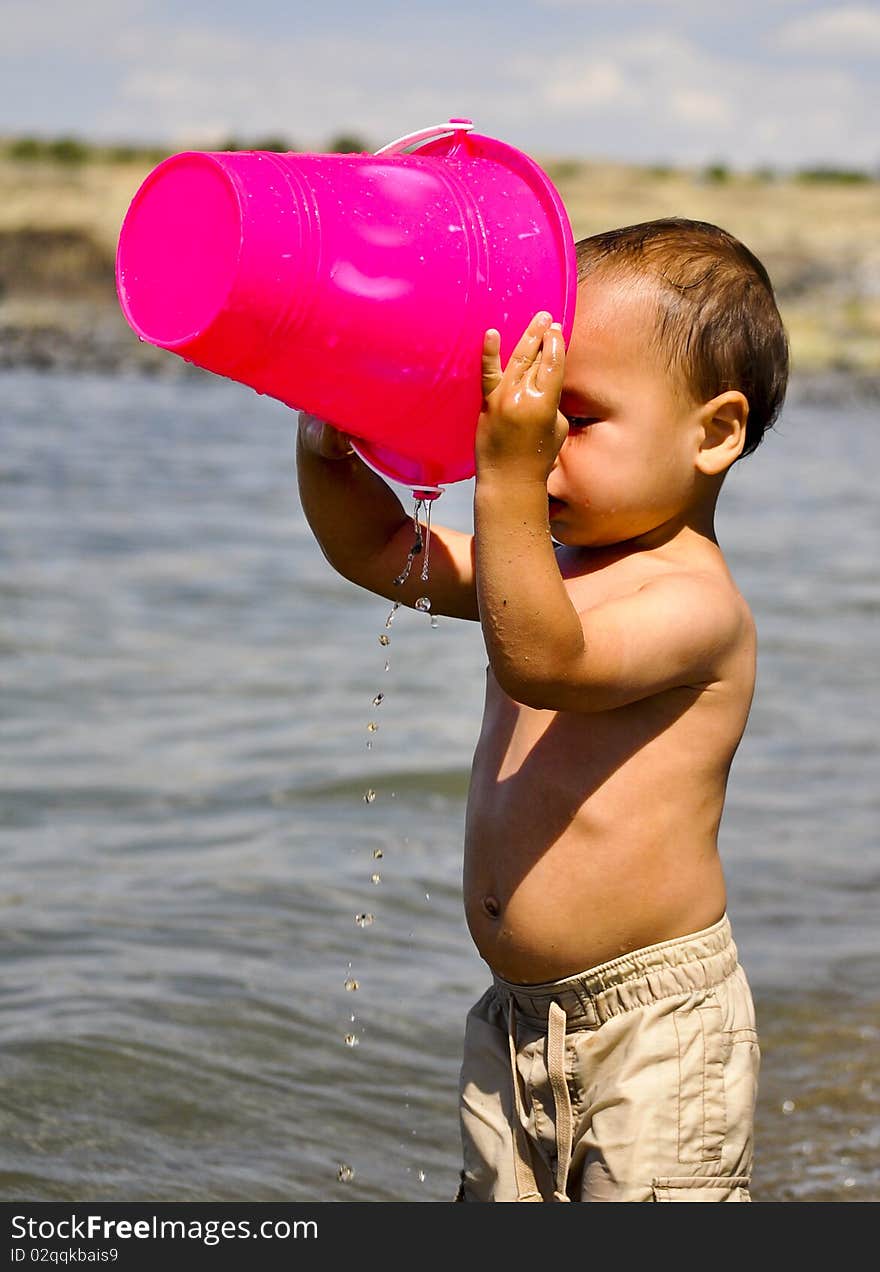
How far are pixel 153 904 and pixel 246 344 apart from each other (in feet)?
8.60

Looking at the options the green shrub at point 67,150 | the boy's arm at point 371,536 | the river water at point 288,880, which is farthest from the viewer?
the green shrub at point 67,150

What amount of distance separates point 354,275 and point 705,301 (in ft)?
1.58

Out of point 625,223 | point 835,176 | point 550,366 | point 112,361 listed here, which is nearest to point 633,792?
point 550,366

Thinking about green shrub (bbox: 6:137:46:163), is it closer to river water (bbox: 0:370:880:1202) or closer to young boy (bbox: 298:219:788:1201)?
river water (bbox: 0:370:880:1202)

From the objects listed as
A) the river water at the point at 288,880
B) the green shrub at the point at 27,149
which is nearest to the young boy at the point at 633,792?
the river water at the point at 288,880

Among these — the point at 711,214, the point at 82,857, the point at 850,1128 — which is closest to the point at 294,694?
the point at 82,857

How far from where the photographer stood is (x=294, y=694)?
6.40m

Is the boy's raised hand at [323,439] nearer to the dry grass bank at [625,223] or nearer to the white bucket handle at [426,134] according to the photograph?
the white bucket handle at [426,134]

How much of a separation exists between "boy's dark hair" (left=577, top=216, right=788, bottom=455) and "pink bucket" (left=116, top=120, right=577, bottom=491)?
136mm

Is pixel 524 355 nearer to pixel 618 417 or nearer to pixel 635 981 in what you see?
pixel 618 417

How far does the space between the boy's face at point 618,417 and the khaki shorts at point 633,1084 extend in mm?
574

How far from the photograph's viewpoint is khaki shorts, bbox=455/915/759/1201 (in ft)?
7.02

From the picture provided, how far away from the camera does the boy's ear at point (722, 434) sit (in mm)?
2138

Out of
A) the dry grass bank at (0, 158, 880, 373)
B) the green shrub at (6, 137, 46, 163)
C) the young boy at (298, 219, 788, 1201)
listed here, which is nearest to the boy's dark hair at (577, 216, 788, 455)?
the young boy at (298, 219, 788, 1201)
